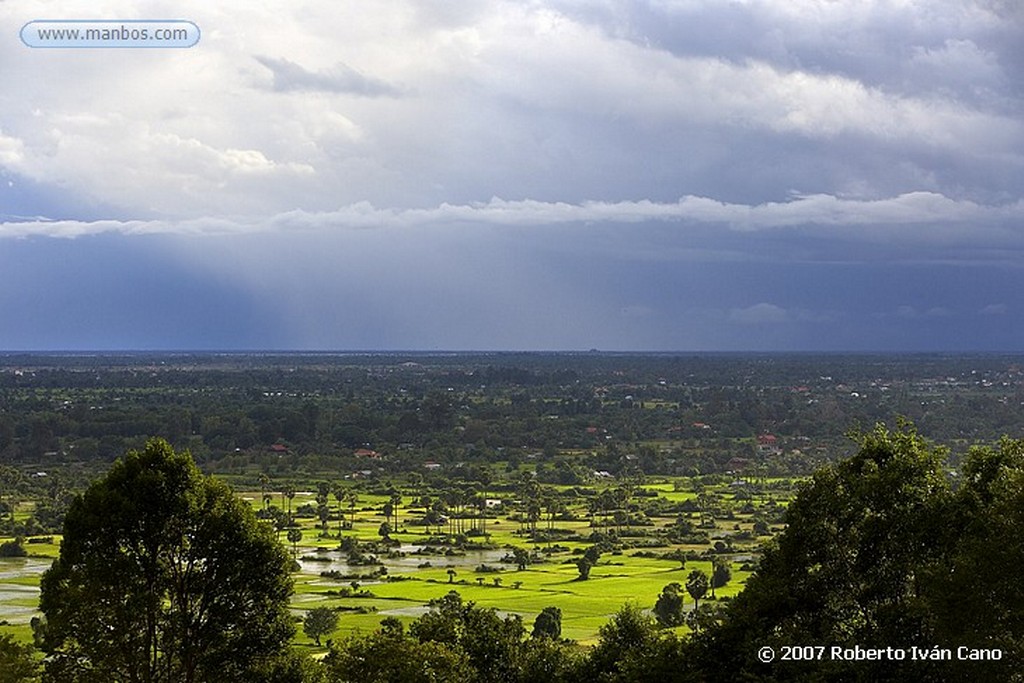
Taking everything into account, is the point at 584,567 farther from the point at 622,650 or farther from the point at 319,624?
the point at 622,650

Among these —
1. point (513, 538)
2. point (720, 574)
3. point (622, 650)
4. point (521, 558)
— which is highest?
point (622, 650)

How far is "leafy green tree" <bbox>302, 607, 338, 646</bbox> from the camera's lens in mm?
41000

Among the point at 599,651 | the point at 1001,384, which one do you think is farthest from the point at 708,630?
the point at 1001,384

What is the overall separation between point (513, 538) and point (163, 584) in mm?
52406

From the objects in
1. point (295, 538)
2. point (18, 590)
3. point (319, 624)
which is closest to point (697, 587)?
point (319, 624)

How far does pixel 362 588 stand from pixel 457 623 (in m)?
34.3

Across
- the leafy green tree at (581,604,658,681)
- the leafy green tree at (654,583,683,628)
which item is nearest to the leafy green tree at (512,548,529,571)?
the leafy green tree at (654,583,683,628)

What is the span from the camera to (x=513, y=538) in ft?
233

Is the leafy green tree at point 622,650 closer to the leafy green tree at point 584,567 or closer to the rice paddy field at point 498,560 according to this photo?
the rice paddy field at point 498,560

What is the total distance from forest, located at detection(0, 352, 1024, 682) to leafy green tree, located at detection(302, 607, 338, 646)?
0.44 ft

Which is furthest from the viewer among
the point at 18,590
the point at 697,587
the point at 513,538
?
the point at 513,538

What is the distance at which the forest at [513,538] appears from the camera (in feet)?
59.5

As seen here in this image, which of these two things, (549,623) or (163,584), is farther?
(549,623)

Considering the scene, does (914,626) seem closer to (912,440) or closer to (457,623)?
(912,440)
